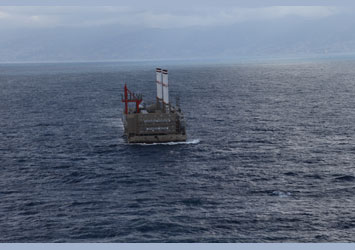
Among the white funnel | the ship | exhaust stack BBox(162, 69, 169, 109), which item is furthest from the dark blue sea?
the white funnel

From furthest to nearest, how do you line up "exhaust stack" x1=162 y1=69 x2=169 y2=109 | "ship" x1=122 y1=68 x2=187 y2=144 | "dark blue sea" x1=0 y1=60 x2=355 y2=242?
1. "exhaust stack" x1=162 y1=69 x2=169 y2=109
2. "ship" x1=122 y1=68 x2=187 y2=144
3. "dark blue sea" x1=0 y1=60 x2=355 y2=242

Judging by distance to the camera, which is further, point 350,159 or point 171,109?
point 171,109

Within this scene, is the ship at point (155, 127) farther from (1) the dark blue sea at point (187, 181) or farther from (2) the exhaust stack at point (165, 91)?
(2) the exhaust stack at point (165, 91)

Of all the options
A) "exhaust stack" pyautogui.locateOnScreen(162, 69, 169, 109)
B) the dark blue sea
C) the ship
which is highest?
"exhaust stack" pyautogui.locateOnScreen(162, 69, 169, 109)

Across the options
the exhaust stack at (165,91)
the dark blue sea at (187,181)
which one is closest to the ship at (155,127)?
the dark blue sea at (187,181)

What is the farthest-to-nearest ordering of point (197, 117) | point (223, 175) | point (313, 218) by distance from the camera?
point (197, 117) < point (223, 175) < point (313, 218)

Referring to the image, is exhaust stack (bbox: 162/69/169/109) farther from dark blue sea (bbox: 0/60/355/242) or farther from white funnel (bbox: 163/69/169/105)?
dark blue sea (bbox: 0/60/355/242)

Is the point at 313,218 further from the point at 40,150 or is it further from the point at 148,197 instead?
the point at 40,150

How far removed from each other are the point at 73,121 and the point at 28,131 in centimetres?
1499

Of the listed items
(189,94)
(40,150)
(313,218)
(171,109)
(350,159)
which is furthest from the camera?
(189,94)

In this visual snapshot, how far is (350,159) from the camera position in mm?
83188

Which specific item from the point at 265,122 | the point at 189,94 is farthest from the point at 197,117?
the point at 189,94

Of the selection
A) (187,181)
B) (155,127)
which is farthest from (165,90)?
(187,181)

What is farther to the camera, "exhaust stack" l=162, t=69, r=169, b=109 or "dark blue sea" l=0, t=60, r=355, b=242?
"exhaust stack" l=162, t=69, r=169, b=109
